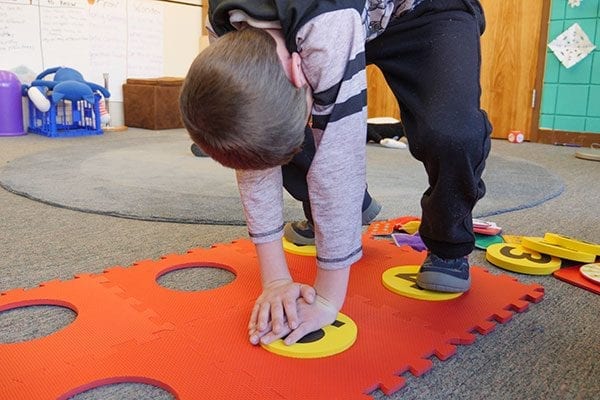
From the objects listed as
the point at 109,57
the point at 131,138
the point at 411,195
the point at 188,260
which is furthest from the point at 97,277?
the point at 109,57

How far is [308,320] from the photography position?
0.67 metres

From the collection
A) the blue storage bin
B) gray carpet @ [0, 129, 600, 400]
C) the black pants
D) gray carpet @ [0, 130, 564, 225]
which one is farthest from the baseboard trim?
the blue storage bin

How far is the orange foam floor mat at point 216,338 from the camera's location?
576mm

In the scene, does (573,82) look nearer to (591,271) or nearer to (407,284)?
(591,271)

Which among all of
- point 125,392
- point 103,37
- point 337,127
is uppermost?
point 103,37

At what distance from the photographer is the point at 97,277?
0.86m

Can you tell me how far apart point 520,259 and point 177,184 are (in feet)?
3.22

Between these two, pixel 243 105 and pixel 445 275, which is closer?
pixel 243 105

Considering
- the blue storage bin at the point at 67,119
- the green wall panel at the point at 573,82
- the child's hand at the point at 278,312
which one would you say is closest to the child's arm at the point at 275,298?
the child's hand at the point at 278,312

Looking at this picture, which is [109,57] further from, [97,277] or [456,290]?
[456,290]

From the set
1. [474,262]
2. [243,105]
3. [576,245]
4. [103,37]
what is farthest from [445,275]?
[103,37]

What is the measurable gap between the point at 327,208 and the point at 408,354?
0.20 metres

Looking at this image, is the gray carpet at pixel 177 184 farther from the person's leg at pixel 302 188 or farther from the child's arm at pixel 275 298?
the child's arm at pixel 275 298

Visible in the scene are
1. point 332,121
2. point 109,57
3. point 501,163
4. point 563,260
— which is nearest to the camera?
point 332,121
